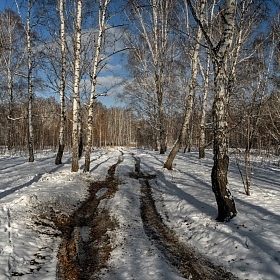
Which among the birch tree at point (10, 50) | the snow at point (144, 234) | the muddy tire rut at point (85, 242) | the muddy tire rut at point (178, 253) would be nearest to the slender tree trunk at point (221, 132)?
the snow at point (144, 234)

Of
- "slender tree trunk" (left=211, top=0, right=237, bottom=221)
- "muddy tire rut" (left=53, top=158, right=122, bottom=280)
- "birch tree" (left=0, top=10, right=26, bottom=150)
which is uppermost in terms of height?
"birch tree" (left=0, top=10, right=26, bottom=150)

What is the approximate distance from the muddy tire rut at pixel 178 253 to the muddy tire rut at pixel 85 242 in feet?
3.09

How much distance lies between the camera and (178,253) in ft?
17.7

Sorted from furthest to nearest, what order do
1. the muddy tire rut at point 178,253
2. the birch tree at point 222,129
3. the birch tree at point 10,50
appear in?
the birch tree at point 10,50 → the birch tree at point 222,129 → the muddy tire rut at point 178,253

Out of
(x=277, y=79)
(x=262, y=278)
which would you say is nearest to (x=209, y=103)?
(x=277, y=79)

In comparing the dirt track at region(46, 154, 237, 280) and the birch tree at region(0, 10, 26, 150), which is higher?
the birch tree at region(0, 10, 26, 150)

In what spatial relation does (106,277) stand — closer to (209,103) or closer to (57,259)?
(57,259)

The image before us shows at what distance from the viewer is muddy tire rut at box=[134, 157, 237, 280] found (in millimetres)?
4633

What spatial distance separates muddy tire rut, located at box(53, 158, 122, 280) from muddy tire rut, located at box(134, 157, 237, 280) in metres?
0.94

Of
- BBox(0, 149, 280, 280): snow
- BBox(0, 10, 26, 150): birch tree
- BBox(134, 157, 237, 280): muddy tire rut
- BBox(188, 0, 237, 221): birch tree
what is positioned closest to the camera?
BBox(134, 157, 237, 280): muddy tire rut

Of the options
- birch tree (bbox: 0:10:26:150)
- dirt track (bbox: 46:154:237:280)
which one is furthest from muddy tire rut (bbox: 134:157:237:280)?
birch tree (bbox: 0:10:26:150)

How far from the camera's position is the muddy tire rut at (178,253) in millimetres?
4633

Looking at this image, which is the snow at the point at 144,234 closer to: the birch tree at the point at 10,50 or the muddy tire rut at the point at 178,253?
the muddy tire rut at the point at 178,253

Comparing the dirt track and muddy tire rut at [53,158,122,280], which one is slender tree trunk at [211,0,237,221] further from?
muddy tire rut at [53,158,122,280]
